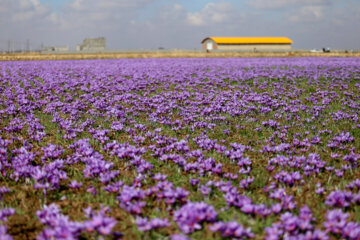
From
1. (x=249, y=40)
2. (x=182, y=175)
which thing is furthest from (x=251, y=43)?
(x=182, y=175)

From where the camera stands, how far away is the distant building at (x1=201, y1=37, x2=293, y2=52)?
9888 cm

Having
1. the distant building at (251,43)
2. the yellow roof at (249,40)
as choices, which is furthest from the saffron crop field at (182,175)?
the yellow roof at (249,40)

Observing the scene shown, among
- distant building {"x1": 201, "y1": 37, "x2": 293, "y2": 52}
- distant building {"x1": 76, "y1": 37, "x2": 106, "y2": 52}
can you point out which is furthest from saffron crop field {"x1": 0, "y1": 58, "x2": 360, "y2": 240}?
distant building {"x1": 201, "y1": 37, "x2": 293, "y2": 52}

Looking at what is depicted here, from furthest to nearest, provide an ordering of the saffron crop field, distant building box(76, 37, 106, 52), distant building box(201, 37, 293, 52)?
distant building box(201, 37, 293, 52)
distant building box(76, 37, 106, 52)
the saffron crop field

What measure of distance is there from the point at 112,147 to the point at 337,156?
14.3ft

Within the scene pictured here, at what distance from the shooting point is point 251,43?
98750 millimetres

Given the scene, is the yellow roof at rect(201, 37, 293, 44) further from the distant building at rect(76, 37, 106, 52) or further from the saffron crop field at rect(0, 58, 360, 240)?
the saffron crop field at rect(0, 58, 360, 240)

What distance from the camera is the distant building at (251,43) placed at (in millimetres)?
98875

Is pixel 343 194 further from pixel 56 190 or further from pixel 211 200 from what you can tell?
pixel 56 190

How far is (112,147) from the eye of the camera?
5.80 meters

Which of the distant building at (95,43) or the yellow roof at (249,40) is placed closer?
the distant building at (95,43)

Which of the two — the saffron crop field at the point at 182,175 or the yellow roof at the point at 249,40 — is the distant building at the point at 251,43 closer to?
the yellow roof at the point at 249,40

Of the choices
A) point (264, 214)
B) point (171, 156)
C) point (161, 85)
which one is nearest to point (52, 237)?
point (264, 214)

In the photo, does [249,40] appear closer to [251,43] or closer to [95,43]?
[251,43]
